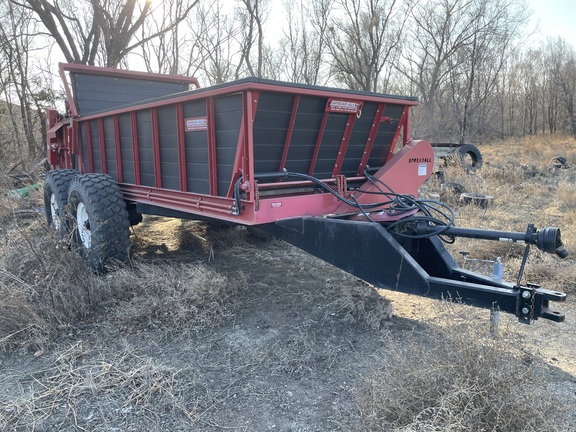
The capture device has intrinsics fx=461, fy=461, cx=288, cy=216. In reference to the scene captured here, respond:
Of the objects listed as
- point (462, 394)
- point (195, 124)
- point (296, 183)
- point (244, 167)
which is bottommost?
point (462, 394)

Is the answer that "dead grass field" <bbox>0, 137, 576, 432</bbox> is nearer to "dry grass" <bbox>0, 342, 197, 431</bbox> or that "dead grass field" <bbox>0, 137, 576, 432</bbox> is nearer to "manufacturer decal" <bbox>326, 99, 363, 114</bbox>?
"dry grass" <bbox>0, 342, 197, 431</bbox>

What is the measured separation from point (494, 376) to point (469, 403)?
0.23 metres

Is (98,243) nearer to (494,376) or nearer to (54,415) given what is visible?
(54,415)

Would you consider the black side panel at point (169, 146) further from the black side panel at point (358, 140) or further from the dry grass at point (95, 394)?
the dry grass at point (95, 394)

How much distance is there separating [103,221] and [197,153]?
4.78ft

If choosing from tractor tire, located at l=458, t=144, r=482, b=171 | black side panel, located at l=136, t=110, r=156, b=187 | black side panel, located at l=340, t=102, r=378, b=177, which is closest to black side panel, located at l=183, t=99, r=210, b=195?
black side panel, located at l=136, t=110, r=156, b=187

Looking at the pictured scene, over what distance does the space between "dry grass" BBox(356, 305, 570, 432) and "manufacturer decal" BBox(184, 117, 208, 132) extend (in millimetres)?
2328

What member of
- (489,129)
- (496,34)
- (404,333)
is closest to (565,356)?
(404,333)

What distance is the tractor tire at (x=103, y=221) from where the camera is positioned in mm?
4691

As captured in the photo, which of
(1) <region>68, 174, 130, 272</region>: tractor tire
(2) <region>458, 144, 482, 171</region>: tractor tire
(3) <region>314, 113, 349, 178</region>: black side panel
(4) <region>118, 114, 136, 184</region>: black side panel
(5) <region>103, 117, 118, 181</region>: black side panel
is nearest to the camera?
(3) <region>314, 113, 349, 178</region>: black side panel

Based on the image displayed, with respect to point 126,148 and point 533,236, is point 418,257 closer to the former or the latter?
point 533,236

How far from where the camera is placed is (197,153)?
3.97 m

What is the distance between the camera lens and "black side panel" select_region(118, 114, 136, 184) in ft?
15.9

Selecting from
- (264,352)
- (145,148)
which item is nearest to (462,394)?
(264,352)
